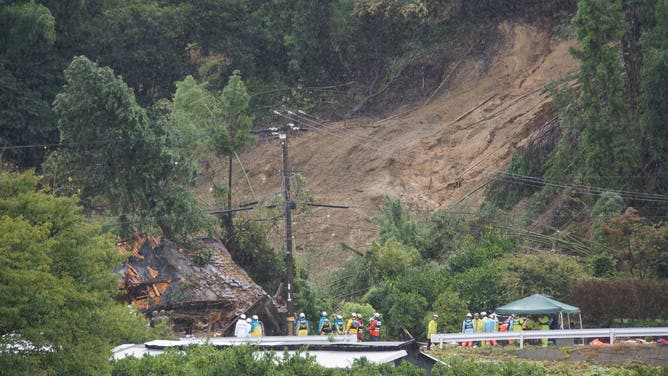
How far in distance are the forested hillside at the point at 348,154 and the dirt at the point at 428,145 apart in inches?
4.2

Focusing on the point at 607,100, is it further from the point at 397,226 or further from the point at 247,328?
the point at 247,328

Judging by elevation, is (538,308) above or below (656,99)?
below

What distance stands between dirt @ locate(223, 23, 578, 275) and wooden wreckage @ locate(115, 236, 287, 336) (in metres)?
8.54

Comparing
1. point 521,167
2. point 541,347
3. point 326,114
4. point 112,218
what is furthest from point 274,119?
point 541,347

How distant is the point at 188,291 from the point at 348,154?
17439 mm

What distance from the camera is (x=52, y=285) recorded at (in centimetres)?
2625

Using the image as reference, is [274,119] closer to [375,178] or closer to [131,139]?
[375,178]

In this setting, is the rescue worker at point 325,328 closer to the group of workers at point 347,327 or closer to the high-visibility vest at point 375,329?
the group of workers at point 347,327

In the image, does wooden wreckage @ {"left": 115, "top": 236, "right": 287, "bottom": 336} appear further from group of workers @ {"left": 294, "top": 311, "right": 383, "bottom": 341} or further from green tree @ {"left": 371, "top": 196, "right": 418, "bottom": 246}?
green tree @ {"left": 371, "top": 196, "right": 418, "bottom": 246}

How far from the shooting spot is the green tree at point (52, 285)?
25531 millimetres

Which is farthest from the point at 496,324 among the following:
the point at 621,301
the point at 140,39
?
the point at 140,39

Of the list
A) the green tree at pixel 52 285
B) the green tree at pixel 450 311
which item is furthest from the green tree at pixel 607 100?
the green tree at pixel 52 285

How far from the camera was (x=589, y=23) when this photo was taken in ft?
153

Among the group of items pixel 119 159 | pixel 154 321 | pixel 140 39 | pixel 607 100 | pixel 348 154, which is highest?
pixel 140 39
